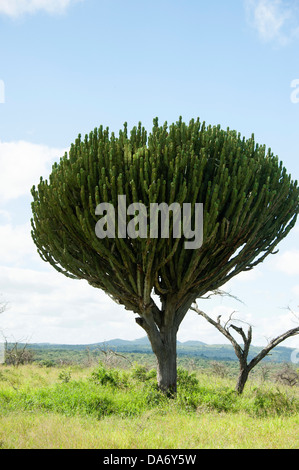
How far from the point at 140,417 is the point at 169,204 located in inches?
165

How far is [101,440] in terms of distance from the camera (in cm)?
587

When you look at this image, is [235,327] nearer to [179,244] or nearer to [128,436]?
[179,244]

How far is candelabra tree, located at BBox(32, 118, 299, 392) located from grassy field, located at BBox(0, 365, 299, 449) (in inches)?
48.4

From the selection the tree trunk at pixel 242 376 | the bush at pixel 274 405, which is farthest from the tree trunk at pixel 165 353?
the tree trunk at pixel 242 376

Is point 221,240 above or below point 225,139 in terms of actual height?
below

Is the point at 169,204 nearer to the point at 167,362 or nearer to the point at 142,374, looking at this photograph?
the point at 167,362

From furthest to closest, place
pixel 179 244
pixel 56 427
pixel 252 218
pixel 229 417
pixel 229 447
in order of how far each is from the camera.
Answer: pixel 252 218, pixel 179 244, pixel 229 417, pixel 56 427, pixel 229 447

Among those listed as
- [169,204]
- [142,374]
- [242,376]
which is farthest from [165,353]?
[169,204]

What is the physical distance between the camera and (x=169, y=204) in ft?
27.2

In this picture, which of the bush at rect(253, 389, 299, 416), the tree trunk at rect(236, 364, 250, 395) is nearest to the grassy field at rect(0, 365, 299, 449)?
the bush at rect(253, 389, 299, 416)

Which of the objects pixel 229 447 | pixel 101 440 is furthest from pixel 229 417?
pixel 101 440

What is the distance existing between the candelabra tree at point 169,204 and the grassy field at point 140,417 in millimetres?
1228

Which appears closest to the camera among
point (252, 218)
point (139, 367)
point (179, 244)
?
point (179, 244)

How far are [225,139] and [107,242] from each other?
354cm
